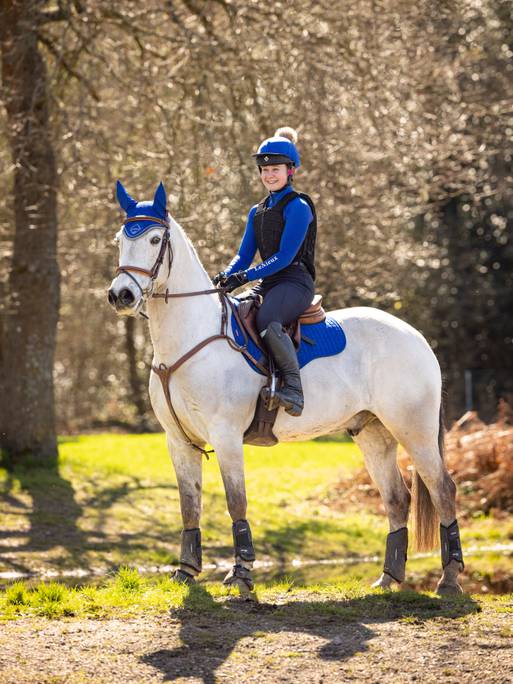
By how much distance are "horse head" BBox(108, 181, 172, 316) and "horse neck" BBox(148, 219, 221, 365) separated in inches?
5.5

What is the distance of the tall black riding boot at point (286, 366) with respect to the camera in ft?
22.8

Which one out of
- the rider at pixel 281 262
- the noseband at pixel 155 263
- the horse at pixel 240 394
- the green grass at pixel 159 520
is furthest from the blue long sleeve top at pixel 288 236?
the green grass at pixel 159 520

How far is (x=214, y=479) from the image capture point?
14609mm

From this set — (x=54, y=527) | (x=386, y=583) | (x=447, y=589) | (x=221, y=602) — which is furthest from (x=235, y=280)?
(x=54, y=527)

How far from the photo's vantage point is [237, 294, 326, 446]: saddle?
7.13 m

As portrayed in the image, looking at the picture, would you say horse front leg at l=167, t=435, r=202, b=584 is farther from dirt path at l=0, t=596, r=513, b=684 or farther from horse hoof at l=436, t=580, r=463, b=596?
horse hoof at l=436, t=580, r=463, b=596

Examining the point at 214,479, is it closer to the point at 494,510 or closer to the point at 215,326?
the point at 494,510

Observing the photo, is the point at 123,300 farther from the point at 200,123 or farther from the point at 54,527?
the point at 200,123

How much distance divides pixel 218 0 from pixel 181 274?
687 centimetres

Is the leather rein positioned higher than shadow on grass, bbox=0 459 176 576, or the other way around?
the leather rein

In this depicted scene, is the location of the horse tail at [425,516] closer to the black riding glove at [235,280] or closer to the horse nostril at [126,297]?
the black riding glove at [235,280]

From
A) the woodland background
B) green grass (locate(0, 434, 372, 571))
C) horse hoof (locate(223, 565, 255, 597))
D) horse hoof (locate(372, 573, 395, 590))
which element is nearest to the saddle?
horse hoof (locate(223, 565, 255, 597))

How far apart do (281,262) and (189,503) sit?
6.07ft

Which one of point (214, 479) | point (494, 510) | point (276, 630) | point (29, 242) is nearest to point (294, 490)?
point (214, 479)
